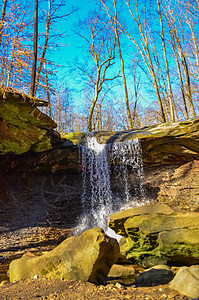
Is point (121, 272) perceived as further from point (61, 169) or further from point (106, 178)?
point (61, 169)

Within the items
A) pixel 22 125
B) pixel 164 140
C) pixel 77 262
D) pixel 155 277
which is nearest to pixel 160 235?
pixel 155 277

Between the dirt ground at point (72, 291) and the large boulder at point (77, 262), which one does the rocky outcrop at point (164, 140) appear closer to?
the large boulder at point (77, 262)

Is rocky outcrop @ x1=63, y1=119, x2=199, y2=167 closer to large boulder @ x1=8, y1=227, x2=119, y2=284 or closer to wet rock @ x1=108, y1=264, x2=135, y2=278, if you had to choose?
wet rock @ x1=108, y1=264, x2=135, y2=278

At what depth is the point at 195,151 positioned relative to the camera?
9.13 meters

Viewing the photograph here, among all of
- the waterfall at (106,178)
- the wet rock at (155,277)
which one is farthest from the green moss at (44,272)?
the waterfall at (106,178)

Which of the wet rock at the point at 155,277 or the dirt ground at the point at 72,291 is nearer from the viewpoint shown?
the dirt ground at the point at 72,291

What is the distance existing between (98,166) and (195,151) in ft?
14.8

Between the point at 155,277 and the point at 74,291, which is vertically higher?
the point at 74,291

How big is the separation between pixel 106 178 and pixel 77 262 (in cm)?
734

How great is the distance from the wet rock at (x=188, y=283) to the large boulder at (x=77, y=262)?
102 cm

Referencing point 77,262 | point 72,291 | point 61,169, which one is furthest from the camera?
point 61,169

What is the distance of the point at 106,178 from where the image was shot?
10.4 m

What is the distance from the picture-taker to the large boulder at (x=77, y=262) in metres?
3.04

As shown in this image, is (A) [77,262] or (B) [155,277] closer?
(A) [77,262]
